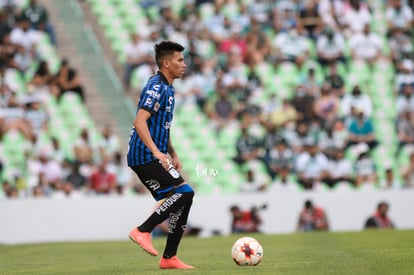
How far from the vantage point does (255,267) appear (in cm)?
1124

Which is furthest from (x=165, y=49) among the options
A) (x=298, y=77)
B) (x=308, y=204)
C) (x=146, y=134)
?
(x=298, y=77)

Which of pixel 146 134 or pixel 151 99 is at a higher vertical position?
pixel 151 99

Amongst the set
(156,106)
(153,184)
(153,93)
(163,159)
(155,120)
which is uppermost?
(153,93)

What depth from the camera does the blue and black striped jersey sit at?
11.1 m

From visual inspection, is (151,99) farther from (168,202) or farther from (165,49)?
(168,202)

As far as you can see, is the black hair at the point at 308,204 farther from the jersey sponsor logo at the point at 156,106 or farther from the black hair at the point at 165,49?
the jersey sponsor logo at the point at 156,106

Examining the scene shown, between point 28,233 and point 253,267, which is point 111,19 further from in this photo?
point 253,267

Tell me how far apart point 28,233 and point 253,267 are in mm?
11460

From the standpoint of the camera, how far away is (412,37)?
92.7ft

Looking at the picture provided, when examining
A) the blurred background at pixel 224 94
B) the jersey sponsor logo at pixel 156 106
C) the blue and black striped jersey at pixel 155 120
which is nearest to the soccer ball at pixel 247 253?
the blue and black striped jersey at pixel 155 120

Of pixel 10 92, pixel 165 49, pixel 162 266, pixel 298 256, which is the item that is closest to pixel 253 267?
pixel 162 266

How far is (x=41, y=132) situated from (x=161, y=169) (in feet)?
43.5

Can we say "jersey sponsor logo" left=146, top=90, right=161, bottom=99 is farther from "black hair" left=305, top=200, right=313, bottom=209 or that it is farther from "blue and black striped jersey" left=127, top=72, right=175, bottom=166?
"black hair" left=305, top=200, right=313, bottom=209

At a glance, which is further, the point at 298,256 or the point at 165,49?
the point at 298,256
